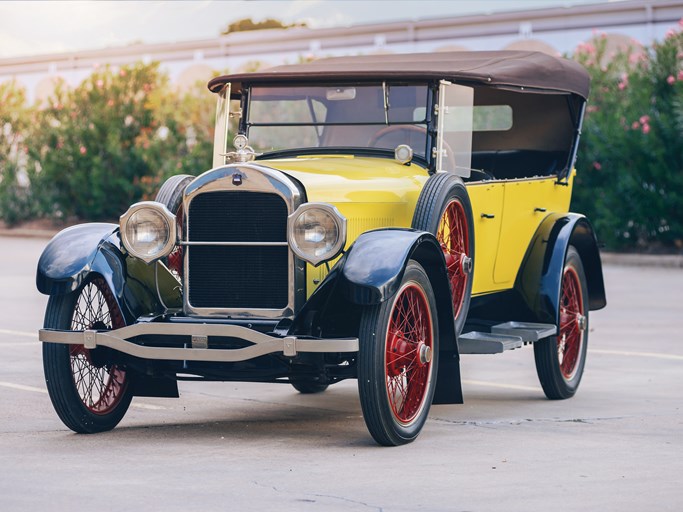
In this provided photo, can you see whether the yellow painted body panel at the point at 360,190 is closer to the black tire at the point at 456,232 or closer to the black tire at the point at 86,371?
the black tire at the point at 456,232

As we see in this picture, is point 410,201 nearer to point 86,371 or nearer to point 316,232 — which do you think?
point 316,232

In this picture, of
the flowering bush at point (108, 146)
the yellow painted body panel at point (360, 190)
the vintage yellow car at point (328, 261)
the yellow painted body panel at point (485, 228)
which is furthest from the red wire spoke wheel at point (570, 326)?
the flowering bush at point (108, 146)

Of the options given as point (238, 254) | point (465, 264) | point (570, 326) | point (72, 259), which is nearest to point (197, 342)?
point (238, 254)

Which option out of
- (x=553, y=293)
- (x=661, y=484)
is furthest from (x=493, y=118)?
(x=661, y=484)

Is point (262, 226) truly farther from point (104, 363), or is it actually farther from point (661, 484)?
point (661, 484)

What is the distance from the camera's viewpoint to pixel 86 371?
25.6ft

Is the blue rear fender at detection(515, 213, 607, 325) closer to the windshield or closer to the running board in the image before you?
the running board

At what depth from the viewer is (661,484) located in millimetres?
5875

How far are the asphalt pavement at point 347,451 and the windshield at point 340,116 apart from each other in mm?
1660

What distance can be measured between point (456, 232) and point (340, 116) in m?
1.13

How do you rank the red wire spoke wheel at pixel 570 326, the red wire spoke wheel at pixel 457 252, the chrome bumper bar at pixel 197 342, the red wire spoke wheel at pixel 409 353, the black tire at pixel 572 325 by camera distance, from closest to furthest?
the chrome bumper bar at pixel 197 342, the red wire spoke wheel at pixel 409 353, the red wire spoke wheel at pixel 457 252, the black tire at pixel 572 325, the red wire spoke wheel at pixel 570 326

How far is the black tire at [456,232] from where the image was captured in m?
7.44

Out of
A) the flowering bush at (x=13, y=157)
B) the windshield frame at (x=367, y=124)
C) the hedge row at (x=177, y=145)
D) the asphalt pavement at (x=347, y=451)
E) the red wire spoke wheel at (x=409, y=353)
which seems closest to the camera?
the asphalt pavement at (x=347, y=451)

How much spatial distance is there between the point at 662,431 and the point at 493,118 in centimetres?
334
